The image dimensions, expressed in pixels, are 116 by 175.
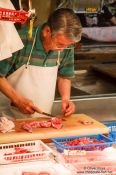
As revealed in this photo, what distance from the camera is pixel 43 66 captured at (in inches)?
124

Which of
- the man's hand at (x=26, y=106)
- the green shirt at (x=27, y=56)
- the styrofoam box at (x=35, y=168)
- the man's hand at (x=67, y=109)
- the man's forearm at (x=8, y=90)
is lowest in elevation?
the styrofoam box at (x=35, y=168)

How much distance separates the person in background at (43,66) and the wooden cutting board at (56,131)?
0.61ft

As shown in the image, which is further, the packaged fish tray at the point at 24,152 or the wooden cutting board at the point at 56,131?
the wooden cutting board at the point at 56,131

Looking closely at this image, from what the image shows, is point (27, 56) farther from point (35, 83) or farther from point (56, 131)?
point (56, 131)

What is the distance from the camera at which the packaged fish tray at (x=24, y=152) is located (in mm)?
2266

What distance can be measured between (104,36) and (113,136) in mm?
2242

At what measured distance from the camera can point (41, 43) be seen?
3.07 metres

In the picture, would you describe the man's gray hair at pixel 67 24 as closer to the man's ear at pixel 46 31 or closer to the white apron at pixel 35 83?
the man's ear at pixel 46 31

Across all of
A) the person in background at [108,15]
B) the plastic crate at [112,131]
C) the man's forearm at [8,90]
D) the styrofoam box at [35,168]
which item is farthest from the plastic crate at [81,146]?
the person in background at [108,15]

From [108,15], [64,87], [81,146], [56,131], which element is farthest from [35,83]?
[108,15]

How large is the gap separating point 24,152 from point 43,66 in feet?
3.07

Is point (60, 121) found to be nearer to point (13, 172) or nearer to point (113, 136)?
point (113, 136)

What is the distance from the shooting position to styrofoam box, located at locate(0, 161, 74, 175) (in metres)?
2.12

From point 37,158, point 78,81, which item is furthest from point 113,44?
point 37,158
